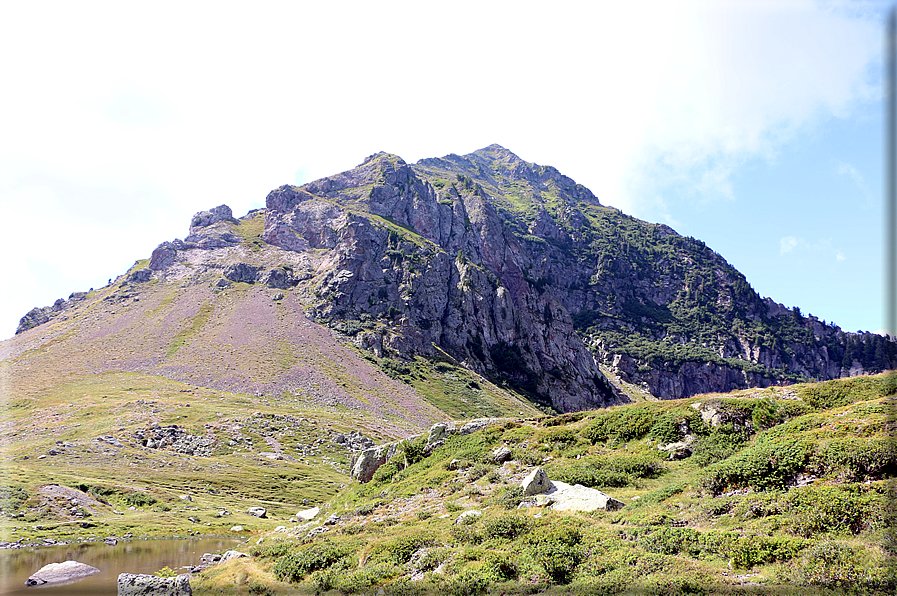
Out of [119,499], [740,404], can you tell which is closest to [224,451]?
[119,499]

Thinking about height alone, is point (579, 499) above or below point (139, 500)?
above

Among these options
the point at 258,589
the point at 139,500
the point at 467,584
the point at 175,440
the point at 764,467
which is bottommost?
the point at 139,500

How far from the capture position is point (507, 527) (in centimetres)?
1681

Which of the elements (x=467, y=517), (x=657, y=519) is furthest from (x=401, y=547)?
(x=657, y=519)

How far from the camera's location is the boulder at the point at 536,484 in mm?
21406

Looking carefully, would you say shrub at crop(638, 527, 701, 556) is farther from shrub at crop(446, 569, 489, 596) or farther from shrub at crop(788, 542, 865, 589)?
shrub at crop(446, 569, 489, 596)

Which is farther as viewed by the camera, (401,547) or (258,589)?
(258,589)

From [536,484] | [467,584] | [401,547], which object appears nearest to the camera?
[467,584]

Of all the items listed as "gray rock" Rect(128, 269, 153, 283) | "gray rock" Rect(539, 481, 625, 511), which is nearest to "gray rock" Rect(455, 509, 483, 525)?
"gray rock" Rect(539, 481, 625, 511)

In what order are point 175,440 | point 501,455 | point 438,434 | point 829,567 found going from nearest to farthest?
point 829,567 → point 501,455 → point 438,434 → point 175,440

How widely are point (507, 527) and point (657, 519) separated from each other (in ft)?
17.8

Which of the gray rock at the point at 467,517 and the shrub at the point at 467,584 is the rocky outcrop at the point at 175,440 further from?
the shrub at the point at 467,584

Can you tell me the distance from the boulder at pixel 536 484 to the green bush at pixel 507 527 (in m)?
4.32

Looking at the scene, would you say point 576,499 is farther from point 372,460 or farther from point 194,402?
point 194,402
